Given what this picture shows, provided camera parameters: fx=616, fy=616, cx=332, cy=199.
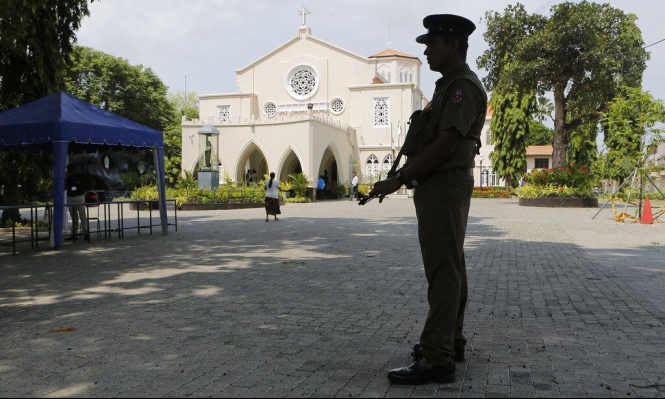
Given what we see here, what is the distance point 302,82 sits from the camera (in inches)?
2067

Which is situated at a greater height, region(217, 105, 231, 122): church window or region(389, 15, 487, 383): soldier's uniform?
region(217, 105, 231, 122): church window

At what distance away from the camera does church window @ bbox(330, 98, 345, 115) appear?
51.6m

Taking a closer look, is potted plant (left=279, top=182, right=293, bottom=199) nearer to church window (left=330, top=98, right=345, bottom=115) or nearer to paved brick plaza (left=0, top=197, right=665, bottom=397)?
church window (left=330, top=98, right=345, bottom=115)

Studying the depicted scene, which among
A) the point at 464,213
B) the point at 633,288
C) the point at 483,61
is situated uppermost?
the point at 483,61

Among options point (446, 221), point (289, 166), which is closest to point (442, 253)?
point (446, 221)

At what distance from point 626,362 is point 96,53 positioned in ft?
164

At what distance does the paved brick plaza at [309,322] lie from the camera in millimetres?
3641

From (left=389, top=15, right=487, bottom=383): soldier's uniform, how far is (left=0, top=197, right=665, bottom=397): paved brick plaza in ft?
0.99

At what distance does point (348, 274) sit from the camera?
26.5 feet

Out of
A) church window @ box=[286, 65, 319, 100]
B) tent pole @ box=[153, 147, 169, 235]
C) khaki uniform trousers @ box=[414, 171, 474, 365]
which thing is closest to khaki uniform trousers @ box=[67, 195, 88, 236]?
tent pole @ box=[153, 147, 169, 235]

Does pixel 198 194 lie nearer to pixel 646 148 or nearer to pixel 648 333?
pixel 646 148

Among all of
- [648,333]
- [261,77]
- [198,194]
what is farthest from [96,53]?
[648,333]

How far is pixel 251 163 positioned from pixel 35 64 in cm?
3231

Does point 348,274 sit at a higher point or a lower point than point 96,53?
lower
